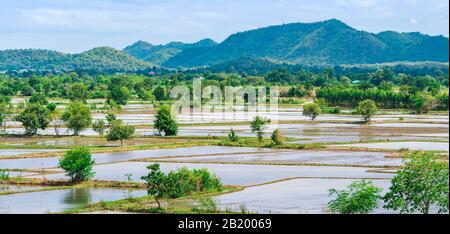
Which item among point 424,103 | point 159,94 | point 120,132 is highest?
point 159,94

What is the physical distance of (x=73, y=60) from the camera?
568ft

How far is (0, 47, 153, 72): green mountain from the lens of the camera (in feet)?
532

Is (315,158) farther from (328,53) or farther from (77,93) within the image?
(328,53)

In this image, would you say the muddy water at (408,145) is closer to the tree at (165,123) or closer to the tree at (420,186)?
the tree at (165,123)

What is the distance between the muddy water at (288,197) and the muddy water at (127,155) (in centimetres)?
818

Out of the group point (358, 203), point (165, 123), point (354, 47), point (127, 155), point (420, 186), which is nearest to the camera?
point (420, 186)

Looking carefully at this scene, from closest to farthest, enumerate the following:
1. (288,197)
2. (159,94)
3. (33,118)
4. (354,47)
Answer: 1. (288,197)
2. (33,118)
3. (159,94)
4. (354,47)

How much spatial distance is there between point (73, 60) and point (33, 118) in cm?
14061

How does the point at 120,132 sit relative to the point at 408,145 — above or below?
above

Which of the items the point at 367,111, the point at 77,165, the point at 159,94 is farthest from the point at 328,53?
the point at 77,165

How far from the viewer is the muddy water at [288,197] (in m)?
14.4

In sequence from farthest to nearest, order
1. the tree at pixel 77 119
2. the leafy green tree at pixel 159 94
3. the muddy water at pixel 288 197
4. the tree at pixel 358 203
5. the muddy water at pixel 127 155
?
the leafy green tree at pixel 159 94 < the tree at pixel 77 119 < the muddy water at pixel 127 155 < the muddy water at pixel 288 197 < the tree at pixel 358 203

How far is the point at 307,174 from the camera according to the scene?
20938 millimetres

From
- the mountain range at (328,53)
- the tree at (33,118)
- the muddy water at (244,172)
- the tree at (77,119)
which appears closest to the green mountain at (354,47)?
the mountain range at (328,53)
